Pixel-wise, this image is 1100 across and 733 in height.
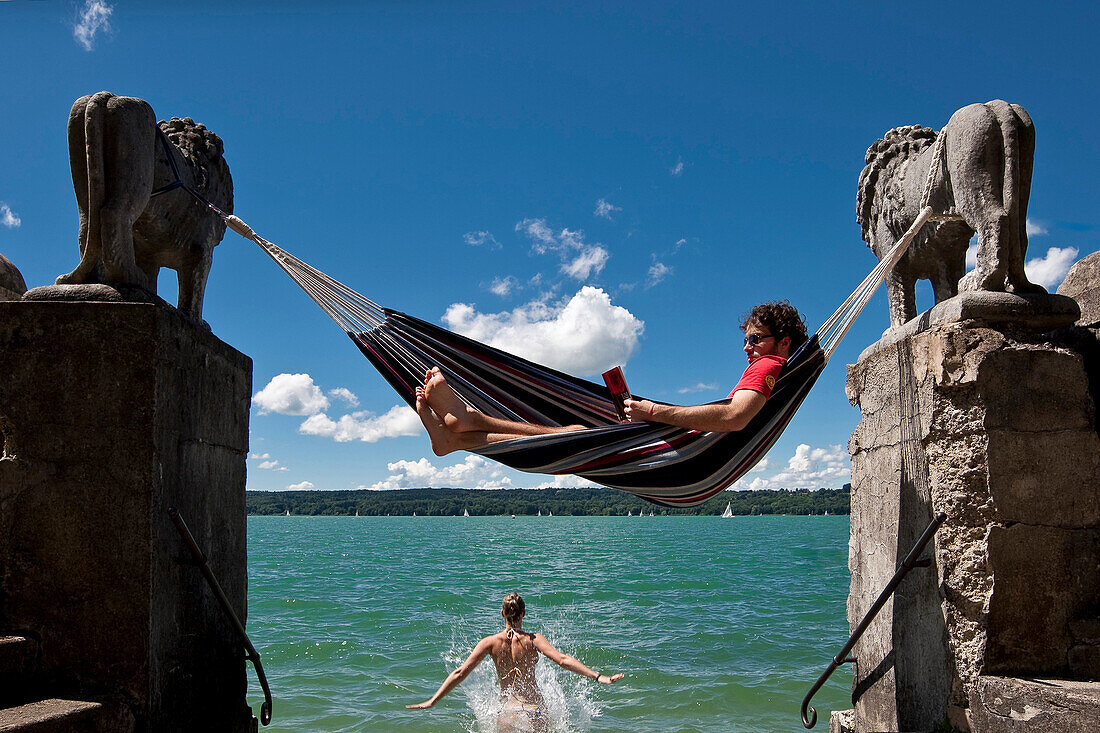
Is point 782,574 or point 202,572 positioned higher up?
point 202,572

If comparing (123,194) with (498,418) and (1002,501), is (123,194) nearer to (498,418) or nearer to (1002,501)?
(498,418)

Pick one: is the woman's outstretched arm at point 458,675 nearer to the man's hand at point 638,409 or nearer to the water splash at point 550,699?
the water splash at point 550,699

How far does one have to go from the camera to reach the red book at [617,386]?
2.84 meters

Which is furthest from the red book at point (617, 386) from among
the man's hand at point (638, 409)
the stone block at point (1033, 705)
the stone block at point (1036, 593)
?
the stone block at point (1033, 705)

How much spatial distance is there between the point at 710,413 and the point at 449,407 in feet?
3.39

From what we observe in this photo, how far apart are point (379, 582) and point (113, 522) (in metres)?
18.1

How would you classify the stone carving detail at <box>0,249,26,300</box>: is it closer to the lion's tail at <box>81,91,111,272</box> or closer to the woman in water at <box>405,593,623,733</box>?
the lion's tail at <box>81,91,111,272</box>

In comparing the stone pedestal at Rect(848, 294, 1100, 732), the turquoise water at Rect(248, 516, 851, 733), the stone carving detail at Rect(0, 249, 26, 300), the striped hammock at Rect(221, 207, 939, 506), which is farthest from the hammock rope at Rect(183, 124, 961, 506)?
the turquoise water at Rect(248, 516, 851, 733)

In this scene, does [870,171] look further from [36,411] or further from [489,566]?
[489,566]

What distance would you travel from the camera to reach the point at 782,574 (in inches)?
886

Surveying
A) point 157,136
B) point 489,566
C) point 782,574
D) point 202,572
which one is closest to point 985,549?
point 202,572

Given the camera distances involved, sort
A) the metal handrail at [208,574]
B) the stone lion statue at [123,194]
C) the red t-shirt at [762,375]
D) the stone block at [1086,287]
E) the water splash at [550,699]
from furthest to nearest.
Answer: the water splash at [550,699] < the stone block at [1086,287] < the red t-shirt at [762,375] < the stone lion statue at [123,194] < the metal handrail at [208,574]

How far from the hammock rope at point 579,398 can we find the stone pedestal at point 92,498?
3.01ft

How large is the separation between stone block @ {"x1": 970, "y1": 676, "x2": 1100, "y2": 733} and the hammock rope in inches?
43.4
